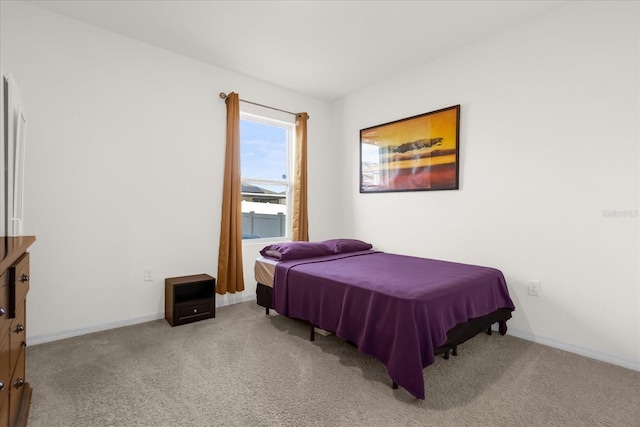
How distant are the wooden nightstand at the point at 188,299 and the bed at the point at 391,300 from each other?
49cm

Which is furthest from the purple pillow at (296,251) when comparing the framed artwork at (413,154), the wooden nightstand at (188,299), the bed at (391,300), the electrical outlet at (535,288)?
the electrical outlet at (535,288)

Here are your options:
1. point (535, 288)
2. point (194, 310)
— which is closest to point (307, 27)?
point (194, 310)

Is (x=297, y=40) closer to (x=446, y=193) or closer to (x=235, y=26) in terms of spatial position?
(x=235, y=26)

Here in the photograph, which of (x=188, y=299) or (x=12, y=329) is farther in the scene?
(x=188, y=299)

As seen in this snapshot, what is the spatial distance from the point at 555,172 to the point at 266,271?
103 inches

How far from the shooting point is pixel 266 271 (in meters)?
3.05

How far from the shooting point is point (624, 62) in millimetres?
2229

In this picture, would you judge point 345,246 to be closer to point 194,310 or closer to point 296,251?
point 296,251

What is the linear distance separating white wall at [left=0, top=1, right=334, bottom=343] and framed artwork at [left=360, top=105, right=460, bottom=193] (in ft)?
5.93

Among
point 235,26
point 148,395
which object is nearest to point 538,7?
point 235,26

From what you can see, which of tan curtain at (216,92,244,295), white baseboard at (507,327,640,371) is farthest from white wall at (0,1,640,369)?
tan curtain at (216,92,244,295)

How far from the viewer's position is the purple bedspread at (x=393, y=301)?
70.4 inches

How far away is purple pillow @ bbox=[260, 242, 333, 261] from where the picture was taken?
3014 millimetres

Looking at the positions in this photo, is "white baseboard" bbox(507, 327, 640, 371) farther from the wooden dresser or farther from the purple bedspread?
the wooden dresser
